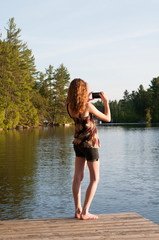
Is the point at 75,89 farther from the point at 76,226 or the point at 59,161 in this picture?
the point at 59,161

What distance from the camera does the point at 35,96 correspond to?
80062 millimetres

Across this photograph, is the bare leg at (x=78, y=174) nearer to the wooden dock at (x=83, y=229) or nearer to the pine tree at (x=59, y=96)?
the wooden dock at (x=83, y=229)

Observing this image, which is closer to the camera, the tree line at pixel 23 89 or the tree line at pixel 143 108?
the tree line at pixel 23 89

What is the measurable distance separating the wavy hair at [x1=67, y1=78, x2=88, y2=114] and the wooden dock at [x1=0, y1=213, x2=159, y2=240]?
145 cm

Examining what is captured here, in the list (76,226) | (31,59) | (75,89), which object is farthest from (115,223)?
(31,59)

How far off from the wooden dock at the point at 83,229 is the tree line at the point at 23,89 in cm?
4609

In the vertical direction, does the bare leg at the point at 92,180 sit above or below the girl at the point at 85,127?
below

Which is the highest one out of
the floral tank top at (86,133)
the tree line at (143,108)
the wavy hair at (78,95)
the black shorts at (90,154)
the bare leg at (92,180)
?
the tree line at (143,108)

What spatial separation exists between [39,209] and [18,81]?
54.5 m

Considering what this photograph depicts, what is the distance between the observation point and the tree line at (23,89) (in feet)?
186

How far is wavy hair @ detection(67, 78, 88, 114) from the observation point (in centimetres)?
485

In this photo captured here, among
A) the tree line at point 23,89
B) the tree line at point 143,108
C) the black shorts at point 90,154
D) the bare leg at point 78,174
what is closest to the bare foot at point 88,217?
the bare leg at point 78,174

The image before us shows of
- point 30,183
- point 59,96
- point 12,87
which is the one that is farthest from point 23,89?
Answer: point 30,183

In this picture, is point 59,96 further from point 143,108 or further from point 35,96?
point 143,108
